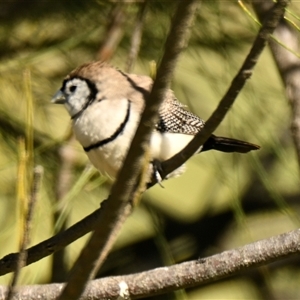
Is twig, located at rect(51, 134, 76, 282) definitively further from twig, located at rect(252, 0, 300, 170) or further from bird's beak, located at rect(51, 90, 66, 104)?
twig, located at rect(252, 0, 300, 170)

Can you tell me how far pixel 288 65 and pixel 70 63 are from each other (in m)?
0.71

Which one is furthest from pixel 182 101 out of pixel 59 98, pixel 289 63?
pixel 289 63

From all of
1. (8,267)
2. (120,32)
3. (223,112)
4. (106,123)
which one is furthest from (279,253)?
(120,32)

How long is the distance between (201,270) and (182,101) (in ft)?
3.05

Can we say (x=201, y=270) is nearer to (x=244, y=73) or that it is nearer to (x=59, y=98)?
(x=244, y=73)

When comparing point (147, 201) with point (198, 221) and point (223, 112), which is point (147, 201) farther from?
point (223, 112)

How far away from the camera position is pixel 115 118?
176cm

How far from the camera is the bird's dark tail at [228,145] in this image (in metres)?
1.82

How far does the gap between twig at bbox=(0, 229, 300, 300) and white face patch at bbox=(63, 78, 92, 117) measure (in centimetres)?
61

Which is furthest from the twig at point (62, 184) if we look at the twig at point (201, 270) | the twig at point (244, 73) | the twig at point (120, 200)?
the twig at point (120, 200)

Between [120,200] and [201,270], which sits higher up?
[120,200]

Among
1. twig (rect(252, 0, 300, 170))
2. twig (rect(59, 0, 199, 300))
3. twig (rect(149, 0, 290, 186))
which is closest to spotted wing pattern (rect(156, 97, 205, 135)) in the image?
twig (rect(252, 0, 300, 170))

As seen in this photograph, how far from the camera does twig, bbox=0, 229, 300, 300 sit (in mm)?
1234

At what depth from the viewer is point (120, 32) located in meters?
1.81
